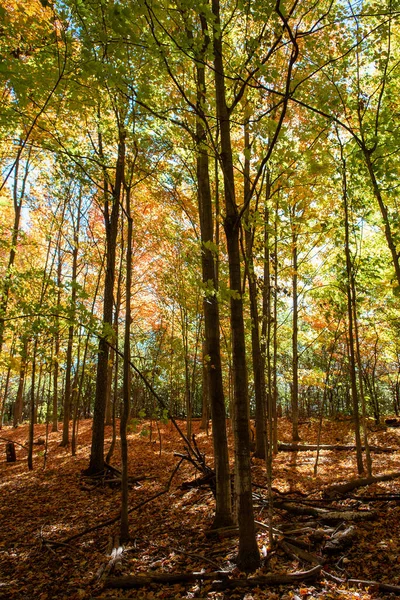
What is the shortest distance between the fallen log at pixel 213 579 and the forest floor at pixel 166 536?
42mm

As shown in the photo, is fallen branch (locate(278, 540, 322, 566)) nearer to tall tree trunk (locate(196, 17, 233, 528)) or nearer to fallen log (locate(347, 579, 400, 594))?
fallen log (locate(347, 579, 400, 594))

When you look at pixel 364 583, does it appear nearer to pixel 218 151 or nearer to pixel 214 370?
pixel 214 370

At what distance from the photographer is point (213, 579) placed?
3180 millimetres

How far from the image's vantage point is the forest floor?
3.12 metres

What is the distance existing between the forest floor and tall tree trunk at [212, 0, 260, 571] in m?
0.27

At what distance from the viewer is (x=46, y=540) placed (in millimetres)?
4809

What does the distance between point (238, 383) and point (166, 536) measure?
2.82 m

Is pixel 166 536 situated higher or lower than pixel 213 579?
lower

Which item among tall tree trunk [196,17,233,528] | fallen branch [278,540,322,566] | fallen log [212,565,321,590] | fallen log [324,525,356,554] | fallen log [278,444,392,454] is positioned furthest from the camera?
fallen log [278,444,392,454]

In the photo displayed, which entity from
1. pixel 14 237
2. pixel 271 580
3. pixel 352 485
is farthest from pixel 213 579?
pixel 14 237

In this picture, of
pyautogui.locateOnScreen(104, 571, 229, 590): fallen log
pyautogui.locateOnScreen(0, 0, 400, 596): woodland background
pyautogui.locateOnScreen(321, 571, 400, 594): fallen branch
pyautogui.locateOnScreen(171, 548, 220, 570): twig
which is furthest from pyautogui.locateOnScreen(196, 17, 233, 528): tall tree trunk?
pyautogui.locateOnScreen(321, 571, 400, 594): fallen branch

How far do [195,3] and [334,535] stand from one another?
495 cm

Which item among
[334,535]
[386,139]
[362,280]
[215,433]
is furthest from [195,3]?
[362,280]

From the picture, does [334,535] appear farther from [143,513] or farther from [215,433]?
[143,513]
